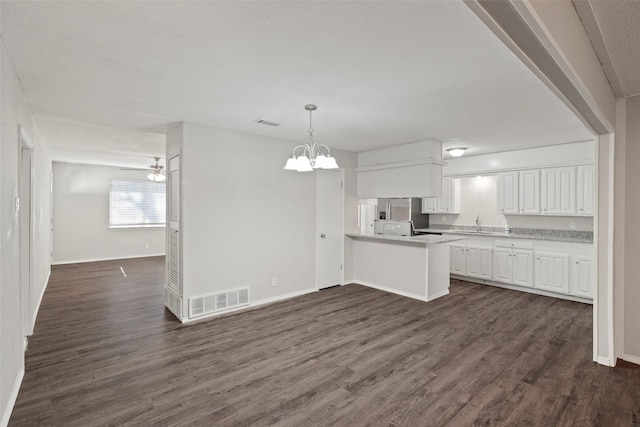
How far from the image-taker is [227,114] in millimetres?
3662

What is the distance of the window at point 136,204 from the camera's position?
8.64 meters

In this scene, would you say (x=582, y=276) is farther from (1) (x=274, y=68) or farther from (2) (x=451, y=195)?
(1) (x=274, y=68)

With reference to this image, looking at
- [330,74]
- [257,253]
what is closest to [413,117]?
[330,74]

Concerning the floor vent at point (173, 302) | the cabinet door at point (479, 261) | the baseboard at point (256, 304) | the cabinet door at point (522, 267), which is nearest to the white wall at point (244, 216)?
the baseboard at point (256, 304)

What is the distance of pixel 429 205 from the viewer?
7211 millimetres

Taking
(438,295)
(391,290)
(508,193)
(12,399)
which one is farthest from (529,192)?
(12,399)

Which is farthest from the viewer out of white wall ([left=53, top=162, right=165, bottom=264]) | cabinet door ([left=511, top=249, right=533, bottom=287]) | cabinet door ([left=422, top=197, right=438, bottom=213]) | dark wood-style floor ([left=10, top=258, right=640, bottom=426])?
white wall ([left=53, top=162, right=165, bottom=264])

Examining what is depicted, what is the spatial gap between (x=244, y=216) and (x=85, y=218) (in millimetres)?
6151

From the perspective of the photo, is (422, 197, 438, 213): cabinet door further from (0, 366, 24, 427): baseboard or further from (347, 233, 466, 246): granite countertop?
(0, 366, 24, 427): baseboard

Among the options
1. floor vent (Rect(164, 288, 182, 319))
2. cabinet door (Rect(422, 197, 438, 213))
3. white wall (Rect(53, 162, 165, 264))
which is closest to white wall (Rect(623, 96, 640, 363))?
cabinet door (Rect(422, 197, 438, 213))

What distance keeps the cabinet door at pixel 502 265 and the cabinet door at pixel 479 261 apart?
3.9 inches

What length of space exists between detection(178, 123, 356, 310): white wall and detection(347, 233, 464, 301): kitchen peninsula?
107cm

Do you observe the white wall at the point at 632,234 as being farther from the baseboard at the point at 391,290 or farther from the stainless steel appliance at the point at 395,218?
the stainless steel appliance at the point at 395,218

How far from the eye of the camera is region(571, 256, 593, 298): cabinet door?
4.75 meters
